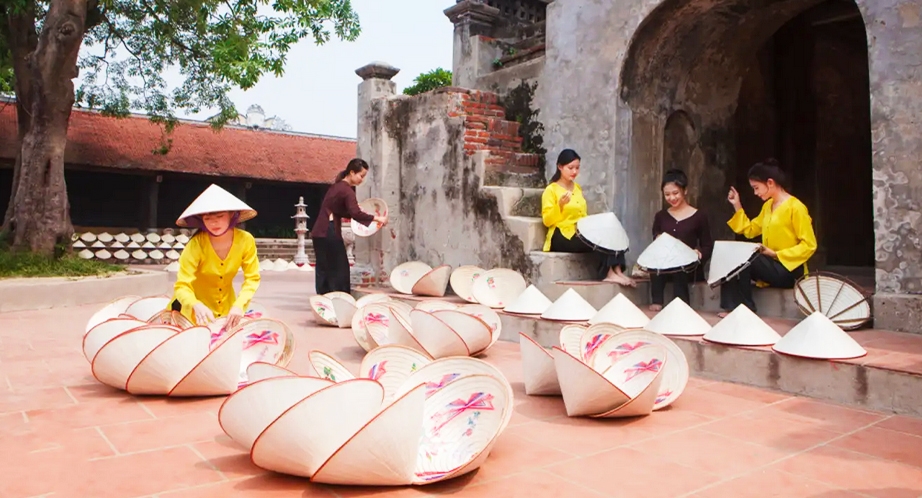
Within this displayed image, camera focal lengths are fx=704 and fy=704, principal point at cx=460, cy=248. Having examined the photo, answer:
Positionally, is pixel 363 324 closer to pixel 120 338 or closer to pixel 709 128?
pixel 120 338

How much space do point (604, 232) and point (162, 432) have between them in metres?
4.06

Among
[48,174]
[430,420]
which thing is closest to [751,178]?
[430,420]

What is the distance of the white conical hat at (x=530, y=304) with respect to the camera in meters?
5.31

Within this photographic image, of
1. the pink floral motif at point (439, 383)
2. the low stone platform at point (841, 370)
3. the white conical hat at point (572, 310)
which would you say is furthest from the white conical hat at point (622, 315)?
the pink floral motif at point (439, 383)

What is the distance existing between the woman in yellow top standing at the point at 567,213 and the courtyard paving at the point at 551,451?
2368 mm

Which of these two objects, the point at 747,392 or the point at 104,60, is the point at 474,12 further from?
the point at 104,60

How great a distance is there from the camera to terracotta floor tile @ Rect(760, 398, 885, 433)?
312 cm

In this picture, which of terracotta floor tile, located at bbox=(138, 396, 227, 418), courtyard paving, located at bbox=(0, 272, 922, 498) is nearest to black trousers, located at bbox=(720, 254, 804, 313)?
courtyard paving, located at bbox=(0, 272, 922, 498)

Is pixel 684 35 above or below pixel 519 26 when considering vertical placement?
below

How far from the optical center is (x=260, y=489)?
7.27 ft

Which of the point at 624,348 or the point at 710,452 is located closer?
the point at 710,452

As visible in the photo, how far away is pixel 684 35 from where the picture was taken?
6.32m

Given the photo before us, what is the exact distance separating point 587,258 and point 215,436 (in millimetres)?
4159

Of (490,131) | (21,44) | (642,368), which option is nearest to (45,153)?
(21,44)
